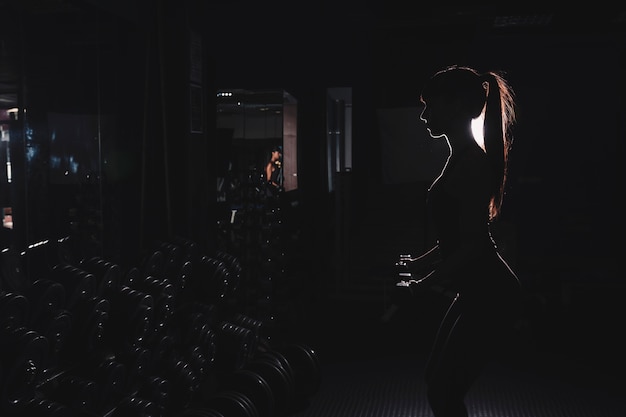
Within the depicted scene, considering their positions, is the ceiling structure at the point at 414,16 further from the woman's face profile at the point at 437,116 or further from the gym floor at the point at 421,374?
the gym floor at the point at 421,374

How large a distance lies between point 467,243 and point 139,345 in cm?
129

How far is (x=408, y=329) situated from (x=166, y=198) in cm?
206

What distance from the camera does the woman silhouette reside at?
1708mm

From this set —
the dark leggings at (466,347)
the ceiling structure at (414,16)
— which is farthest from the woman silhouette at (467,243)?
the ceiling structure at (414,16)

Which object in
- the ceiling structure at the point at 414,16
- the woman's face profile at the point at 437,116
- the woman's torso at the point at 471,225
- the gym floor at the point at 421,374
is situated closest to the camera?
the woman's torso at the point at 471,225

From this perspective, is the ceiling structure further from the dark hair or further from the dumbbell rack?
the dark hair

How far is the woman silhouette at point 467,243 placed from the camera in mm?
1708

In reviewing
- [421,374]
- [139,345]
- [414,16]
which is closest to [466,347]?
[139,345]

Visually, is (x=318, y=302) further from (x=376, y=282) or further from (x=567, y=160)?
(x=567, y=160)

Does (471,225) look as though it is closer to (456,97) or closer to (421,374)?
(456,97)

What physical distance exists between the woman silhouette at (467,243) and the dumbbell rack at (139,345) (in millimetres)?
1018

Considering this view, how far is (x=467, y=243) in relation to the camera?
5.57 feet

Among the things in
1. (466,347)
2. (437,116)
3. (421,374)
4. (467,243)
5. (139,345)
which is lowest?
(421,374)

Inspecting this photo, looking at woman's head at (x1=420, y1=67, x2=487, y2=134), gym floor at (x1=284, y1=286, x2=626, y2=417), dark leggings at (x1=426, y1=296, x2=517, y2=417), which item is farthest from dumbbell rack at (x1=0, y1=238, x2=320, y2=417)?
woman's head at (x1=420, y1=67, x2=487, y2=134)
